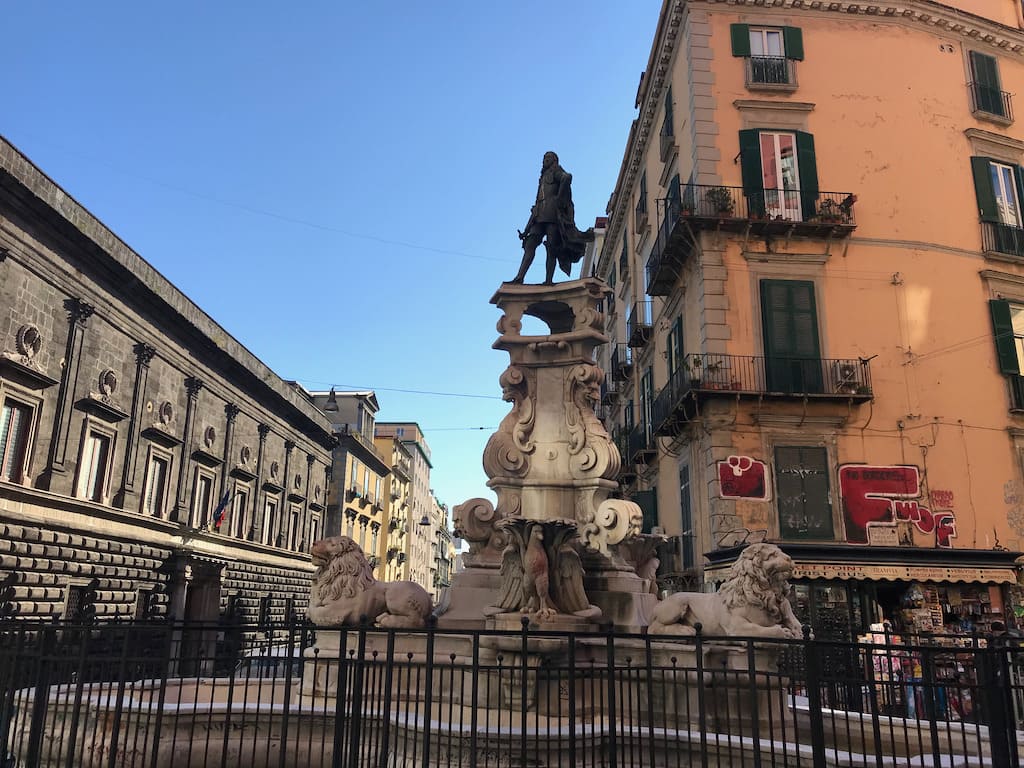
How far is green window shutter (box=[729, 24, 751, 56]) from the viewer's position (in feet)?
70.5

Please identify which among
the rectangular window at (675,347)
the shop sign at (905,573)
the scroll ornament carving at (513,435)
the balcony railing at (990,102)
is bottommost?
the shop sign at (905,573)

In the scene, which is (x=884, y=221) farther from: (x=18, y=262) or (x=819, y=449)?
(x=18, y=262)

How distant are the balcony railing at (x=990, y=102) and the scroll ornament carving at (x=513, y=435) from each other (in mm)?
18729

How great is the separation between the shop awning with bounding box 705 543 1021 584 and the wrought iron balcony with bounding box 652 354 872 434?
3.58 metres

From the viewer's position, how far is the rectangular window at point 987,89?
866 inches

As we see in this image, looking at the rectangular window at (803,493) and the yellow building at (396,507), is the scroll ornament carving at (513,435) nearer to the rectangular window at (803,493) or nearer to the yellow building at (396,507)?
the rectangular window at (803,493)

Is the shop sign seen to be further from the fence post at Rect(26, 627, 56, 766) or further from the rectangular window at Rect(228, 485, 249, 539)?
the rectangular window at Rect(228, 485, 249, 539)

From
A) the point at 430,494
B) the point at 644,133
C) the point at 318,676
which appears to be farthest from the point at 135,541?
the point at 430,494

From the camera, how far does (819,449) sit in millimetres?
18781

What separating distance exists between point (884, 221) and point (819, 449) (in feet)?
21.4

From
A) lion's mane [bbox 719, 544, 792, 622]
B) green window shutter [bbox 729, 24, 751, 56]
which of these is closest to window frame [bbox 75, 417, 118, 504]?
lion's mane [bbox 719, 544, 792, 622]

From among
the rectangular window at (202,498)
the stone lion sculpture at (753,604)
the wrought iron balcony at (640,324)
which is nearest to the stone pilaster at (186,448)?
the rectangular window at (202,498)

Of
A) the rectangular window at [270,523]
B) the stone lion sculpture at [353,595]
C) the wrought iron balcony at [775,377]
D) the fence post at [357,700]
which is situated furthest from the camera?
the rectangular window at [270,523]

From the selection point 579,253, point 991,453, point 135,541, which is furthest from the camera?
point 135,541
